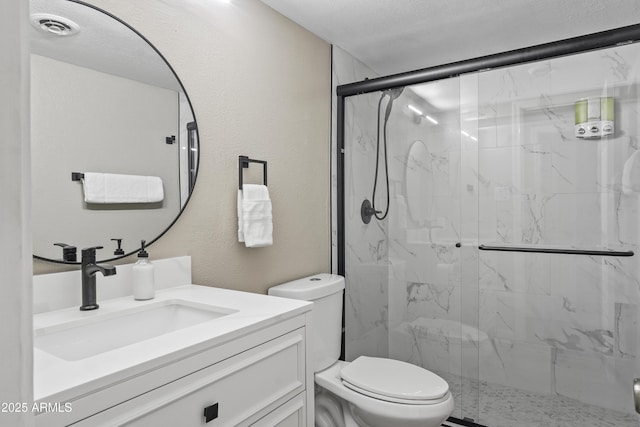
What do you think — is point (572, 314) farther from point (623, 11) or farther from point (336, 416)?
point (623, 11)

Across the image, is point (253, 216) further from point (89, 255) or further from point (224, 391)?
point (224, 391)

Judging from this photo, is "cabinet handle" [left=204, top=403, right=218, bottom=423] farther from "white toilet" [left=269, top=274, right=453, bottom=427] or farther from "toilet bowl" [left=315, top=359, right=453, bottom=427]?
"toilet bowl" [left=315, top=359, right=453, bottom=427]

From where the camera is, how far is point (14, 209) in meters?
0.21

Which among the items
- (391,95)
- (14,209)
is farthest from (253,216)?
(14,209)

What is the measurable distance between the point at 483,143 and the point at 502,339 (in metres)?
1.02

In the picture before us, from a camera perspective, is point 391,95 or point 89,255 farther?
point 391,95

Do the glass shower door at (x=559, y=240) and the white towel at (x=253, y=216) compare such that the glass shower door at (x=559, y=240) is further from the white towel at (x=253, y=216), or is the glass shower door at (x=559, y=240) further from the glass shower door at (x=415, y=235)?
the white towel at (x=253, y=216)

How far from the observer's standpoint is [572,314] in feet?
6.45

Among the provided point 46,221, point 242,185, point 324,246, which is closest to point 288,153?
point 242,185

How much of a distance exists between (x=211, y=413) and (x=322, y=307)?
1.05 meters

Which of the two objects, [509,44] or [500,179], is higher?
[509,44]

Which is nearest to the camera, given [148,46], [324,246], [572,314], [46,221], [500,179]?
[46,221]

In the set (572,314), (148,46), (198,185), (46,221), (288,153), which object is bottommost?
(572,314)

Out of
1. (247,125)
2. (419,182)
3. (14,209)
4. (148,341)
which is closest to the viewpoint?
(14,209)
